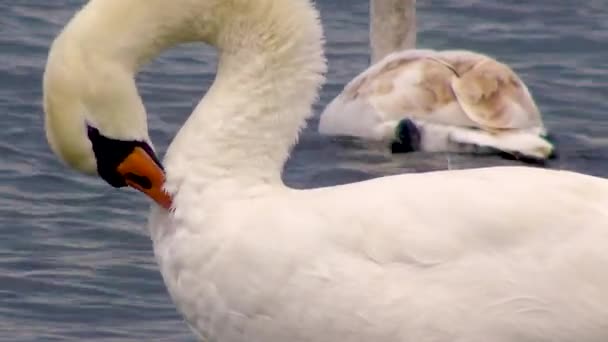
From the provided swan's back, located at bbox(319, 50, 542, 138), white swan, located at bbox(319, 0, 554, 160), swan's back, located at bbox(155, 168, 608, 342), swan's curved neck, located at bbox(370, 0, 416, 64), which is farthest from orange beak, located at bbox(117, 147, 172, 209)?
swan's curved neck, located at bbox(370, 0, 416, 64)

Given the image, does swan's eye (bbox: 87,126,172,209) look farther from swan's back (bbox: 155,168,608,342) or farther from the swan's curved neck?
the swan's curved neck

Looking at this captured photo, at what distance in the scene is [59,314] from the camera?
27.6ft

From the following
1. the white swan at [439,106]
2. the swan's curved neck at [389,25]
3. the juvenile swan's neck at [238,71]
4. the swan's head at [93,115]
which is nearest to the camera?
the swan's head at [93,115]

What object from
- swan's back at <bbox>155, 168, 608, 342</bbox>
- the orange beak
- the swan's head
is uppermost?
the swan's head

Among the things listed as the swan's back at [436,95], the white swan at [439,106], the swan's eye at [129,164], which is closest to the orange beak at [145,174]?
the swan's eye at [129,164]

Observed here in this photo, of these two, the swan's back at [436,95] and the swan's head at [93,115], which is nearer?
the swan's head at [93,115]

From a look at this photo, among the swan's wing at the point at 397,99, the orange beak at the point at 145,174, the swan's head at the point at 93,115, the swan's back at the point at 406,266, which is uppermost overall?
the swan's head at the point at 93,115

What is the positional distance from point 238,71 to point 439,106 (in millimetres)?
5680

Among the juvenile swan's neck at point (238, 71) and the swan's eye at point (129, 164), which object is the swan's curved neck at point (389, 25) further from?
the swan's eye at point (129, 164)

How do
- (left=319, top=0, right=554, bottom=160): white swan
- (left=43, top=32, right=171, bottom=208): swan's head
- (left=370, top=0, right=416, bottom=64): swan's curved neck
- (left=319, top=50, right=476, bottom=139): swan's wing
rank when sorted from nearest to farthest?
(left=43, top=32, right=171, bottom=208): swan's head < (left=319, top=0, right=554, bottom=160): white swan < (left=319, top=50, right=476, bottom=139): swan's wing < (left=370, top=0, right=416, bottom=64): swan's curved neck

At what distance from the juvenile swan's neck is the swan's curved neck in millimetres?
6335

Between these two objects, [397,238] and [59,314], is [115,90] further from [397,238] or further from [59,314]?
[59,314]

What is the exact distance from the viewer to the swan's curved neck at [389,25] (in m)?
12.7

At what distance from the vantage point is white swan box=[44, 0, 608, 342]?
5992 mm
